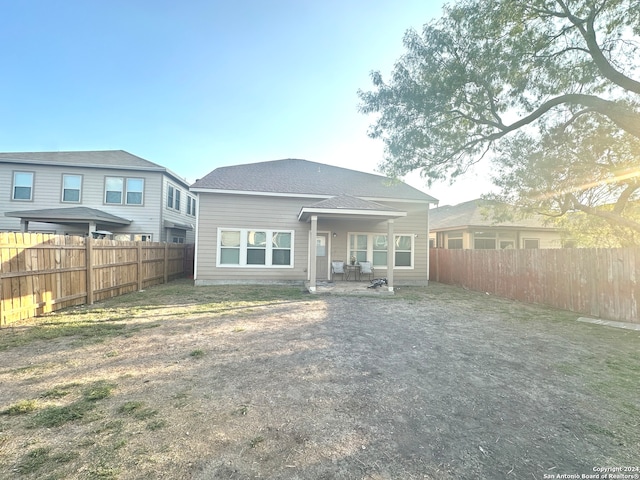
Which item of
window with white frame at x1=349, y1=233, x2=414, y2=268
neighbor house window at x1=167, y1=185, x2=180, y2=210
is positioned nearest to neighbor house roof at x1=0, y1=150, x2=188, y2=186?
neighbor house window at x1=167, y1=185, x2=180, y2=210

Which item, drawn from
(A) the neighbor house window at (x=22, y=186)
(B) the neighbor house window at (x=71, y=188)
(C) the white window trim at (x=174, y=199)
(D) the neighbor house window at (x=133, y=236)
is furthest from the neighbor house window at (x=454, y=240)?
(A) the neighbor house window at (x=22, y=186)

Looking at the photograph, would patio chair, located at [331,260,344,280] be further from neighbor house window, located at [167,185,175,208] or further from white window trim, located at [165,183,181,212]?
neighbor house window, located at [167,185,175,208]

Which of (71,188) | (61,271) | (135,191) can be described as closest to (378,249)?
(61,271)

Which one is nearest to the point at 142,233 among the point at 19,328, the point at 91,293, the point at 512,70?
the point at 91,293

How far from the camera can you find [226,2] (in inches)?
335

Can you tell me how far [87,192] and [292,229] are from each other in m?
10.6

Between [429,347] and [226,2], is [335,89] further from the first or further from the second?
[429,347]

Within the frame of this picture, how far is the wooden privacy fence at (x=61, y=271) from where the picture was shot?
524 centimetres

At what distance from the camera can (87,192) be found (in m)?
14.0

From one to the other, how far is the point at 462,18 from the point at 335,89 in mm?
4534

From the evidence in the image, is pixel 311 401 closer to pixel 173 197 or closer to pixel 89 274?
pixel 89 274

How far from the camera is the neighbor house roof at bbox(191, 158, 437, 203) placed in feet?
38.1

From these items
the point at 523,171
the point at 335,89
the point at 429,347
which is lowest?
the point at 429,347

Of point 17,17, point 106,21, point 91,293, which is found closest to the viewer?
point 91,293
